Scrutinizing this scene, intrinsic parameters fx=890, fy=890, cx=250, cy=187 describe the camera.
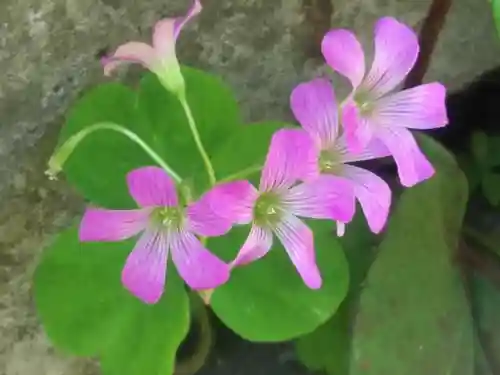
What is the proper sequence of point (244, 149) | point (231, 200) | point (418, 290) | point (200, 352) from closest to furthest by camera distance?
1. point (231, 200)
2. point (244, 149)
3. point (418, 290)
4. point (200, 352)

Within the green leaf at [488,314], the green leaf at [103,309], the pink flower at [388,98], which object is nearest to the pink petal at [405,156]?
the pink flower at [388,98]

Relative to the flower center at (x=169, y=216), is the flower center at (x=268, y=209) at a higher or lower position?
lower

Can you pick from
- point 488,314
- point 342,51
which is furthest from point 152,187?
point 488,314

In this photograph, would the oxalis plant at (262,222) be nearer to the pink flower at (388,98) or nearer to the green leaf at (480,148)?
the pink flower at (388,98)

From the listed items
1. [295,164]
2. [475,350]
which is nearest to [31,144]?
[295,164]

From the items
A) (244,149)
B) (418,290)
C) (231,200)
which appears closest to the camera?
(231,200)

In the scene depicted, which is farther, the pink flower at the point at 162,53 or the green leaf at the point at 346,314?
the green leaf at the point at 346,314

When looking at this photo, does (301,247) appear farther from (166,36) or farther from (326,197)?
(166,36)
